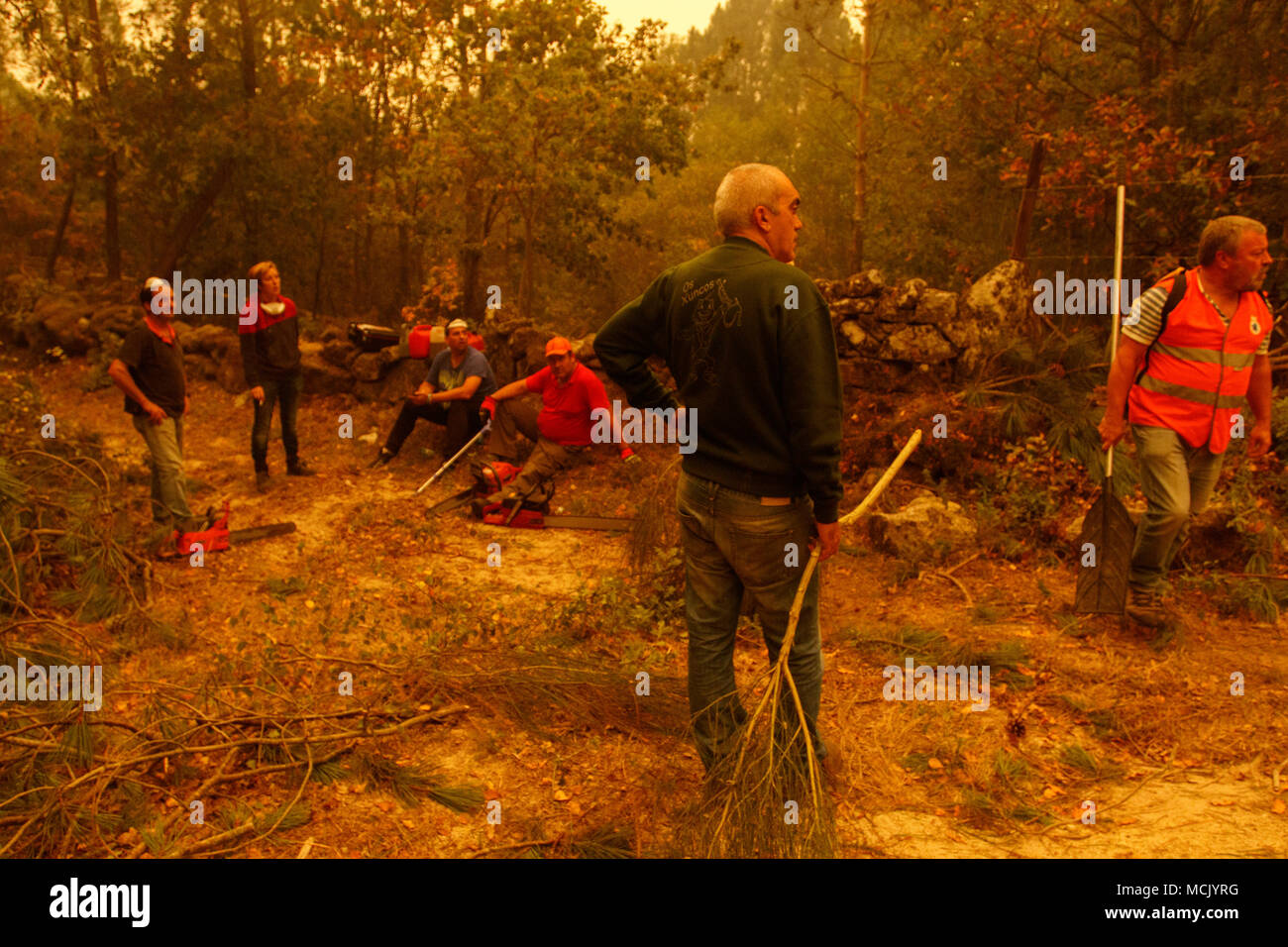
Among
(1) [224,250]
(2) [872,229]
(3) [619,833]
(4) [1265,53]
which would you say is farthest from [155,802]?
(1) [224,250]

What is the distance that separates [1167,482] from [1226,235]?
3.50 ft

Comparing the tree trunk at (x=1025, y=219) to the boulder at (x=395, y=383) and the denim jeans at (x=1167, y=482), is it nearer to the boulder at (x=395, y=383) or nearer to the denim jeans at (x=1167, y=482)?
the denim jeans at (x=1167, y=482)

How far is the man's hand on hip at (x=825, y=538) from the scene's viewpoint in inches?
113

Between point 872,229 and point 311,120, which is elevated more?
point 311,120

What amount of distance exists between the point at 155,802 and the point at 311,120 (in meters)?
13.1

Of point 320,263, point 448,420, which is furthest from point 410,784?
point 320,263

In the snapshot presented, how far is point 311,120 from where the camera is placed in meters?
14.4

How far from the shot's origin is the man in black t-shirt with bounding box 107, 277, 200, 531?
5.77 metres

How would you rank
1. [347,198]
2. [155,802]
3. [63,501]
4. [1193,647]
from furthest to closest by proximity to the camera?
[347,198] < [63,501] < [1193,647] < [155,802]

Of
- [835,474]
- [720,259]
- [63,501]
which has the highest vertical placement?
[720,259]

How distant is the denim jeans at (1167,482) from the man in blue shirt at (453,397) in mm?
5361

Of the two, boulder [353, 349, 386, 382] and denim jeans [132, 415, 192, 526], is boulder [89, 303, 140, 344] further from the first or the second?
denim jeans [132, 415, 192, 526]

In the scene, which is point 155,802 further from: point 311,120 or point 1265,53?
point 311,120

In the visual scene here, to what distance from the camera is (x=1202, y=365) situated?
416 cm
